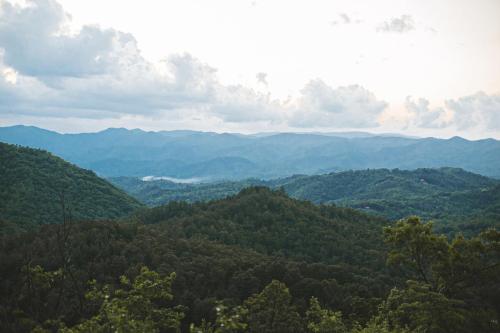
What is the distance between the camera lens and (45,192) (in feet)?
452

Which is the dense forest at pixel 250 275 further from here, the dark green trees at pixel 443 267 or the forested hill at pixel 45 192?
the forested hill at pixel 45 192

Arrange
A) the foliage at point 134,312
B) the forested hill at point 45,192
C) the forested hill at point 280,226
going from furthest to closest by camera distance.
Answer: the forested hill at point 45,192 → the forested hill at point 280,226 → the foliage at point 134,312

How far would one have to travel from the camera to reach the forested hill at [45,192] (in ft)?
396

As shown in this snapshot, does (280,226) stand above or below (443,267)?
below

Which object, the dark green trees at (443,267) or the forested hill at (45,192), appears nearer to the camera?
the dark green trees at (443,267)

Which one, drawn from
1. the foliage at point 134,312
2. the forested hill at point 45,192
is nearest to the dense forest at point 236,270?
the foliage at point 134,312

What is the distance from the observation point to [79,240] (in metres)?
61.8

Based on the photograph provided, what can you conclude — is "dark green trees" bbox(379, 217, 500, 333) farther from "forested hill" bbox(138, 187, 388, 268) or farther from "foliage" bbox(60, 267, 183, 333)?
"forested hill" bbox(138, 187, 388, 268)

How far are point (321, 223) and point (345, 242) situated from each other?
13.6 m

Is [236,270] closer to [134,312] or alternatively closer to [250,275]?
[250,275]

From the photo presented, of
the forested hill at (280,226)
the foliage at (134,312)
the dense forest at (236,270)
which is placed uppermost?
the foliage at (134,312)

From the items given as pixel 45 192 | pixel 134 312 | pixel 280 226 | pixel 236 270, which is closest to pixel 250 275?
pixel 236 270

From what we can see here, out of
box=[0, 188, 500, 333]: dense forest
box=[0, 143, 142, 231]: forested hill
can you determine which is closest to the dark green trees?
box=[0, 188, 500, 333]: dense forest

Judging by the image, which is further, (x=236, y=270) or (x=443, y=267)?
(x=236, y=270)
